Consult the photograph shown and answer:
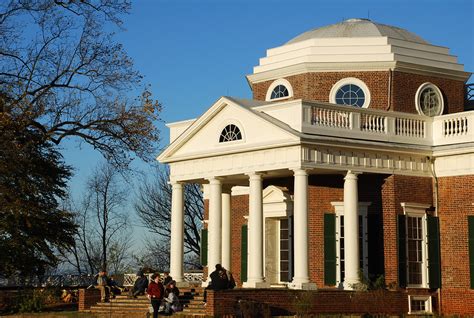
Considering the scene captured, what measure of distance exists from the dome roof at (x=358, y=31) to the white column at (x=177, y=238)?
813 centimetres

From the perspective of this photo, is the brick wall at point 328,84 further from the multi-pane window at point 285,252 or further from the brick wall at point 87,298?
the brick wall at point 87,298

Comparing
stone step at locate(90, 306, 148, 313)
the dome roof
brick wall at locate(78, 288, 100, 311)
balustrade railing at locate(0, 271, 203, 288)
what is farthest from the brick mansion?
balustrade railing at locate(0, 271, 203, 288)

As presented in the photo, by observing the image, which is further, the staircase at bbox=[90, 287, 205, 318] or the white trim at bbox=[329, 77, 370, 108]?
the white trim at bbox=[329, 77, 370, 108]

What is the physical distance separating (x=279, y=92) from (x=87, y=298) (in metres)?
11.1

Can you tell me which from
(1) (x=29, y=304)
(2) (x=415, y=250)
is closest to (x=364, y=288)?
(2) (x=415, y=250)

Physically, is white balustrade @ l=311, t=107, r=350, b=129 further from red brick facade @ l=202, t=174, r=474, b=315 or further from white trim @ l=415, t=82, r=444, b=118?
white trim @ l=415, t=82, r=444, b=118

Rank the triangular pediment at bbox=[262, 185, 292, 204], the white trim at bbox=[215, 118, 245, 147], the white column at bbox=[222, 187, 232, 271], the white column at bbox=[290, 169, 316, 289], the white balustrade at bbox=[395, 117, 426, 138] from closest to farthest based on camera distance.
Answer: the white column at bbox=[290, 169, 316, 289], the white trim at bbox=[215, 118, 245, 147], the white balustrade at bbox=[395, 117, 426, 138], the triangular pediment at bbox=[262, 185, 292, 204], the white column at bbox=[222, 187, 232, 271]

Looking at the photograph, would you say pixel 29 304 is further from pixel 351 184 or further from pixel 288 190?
pixel 351 184

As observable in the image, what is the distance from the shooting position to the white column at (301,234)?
30.1 metres

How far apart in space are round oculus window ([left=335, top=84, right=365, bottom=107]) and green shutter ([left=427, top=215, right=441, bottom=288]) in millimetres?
5595

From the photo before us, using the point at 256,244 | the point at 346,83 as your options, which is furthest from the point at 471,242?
the point at 346,83

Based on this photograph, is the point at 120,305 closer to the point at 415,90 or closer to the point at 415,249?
the point at 415,249

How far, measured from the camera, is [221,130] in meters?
34.0

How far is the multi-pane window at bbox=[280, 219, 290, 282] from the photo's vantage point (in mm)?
35312
